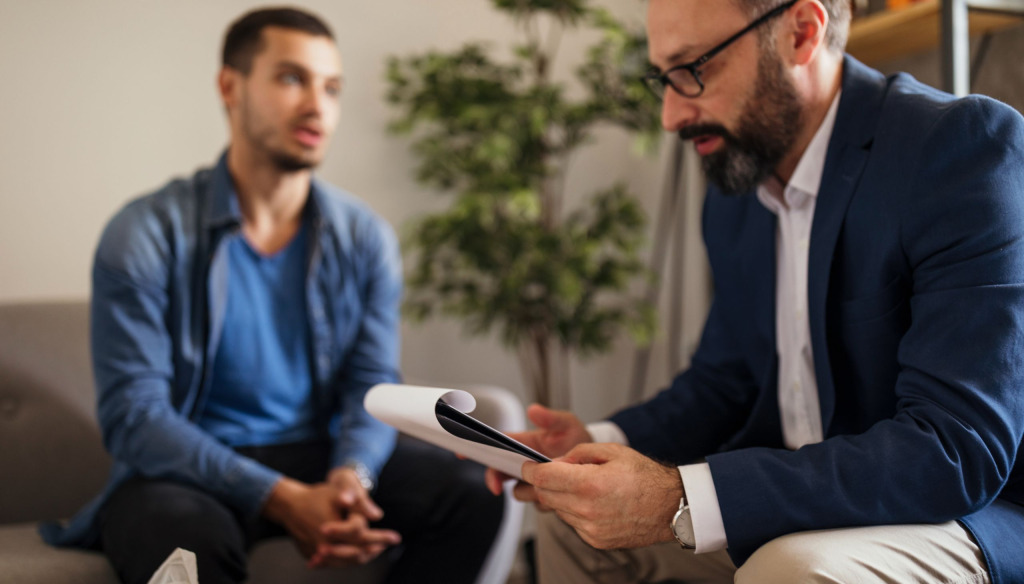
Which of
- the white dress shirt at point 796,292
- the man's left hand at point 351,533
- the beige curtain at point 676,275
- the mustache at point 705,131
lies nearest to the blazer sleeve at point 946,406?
the white dress shirt at point 796,292

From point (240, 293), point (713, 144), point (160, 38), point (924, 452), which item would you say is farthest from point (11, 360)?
point (924, 452)

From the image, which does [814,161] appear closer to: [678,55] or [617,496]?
[678,55]

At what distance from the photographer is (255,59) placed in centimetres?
180

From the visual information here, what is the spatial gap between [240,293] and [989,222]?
1.42 m

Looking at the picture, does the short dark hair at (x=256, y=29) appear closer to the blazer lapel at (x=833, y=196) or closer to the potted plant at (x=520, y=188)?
the potted plant at (x=520, y=188)

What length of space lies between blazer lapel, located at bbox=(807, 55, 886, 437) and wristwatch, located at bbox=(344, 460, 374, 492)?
914mm

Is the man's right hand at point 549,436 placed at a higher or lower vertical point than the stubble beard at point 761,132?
lower

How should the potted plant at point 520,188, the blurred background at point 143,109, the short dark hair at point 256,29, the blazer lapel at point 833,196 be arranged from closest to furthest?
1. the blazer lapel at point 833,196
2. the short dark hair at point 256,29
3. the blurred background at point 143,109
4. the potted plant at point 520,188

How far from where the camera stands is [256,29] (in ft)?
5.96

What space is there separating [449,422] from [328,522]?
0.70 m

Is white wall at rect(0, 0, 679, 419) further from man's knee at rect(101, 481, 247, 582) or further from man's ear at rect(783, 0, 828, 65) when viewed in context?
man's ear at rect(783, 0, 828, 65)

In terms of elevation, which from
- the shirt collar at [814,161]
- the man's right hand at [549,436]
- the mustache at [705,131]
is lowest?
the man's right hand at [549,436]

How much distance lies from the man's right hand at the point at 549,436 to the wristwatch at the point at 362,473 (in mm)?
450

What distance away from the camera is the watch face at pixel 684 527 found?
2.99 ft
